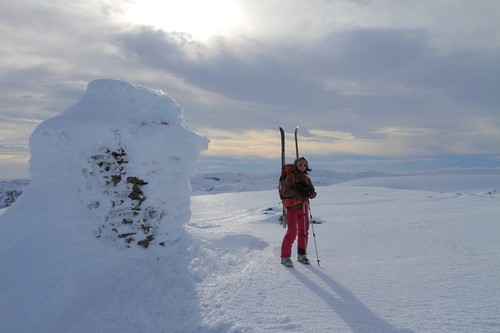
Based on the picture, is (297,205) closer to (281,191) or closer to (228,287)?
(281,191)

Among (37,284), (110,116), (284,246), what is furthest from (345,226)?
(37,284)

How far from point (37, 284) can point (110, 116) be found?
9.23ft

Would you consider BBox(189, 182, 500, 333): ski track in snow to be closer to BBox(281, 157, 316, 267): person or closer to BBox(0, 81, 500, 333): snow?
BBox(0, 81, 500, 333): snow

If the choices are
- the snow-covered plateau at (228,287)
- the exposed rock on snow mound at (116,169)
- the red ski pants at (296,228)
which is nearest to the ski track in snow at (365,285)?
the snow-covered plateau at (228,287)

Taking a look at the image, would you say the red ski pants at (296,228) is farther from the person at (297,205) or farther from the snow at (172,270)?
the snow at (172,270)

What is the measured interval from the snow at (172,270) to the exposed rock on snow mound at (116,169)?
0.9 inches

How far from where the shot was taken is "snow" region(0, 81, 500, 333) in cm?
408

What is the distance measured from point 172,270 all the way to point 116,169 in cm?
187

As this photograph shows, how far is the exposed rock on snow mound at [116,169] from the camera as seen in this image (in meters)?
5.62

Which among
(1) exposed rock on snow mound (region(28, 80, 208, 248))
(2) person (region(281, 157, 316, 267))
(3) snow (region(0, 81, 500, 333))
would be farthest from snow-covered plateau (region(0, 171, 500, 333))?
(2) person (region(281, 157, 316, 267))

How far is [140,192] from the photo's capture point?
579cm

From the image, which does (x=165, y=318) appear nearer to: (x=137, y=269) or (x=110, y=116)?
(x=137, y=269)

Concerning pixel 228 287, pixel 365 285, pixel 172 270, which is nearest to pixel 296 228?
pixel 365 285

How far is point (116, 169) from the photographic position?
5688mm
